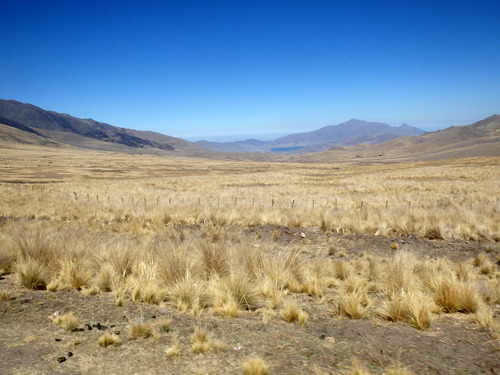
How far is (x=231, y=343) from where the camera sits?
415 centimetres

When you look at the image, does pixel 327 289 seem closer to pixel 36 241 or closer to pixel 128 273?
pixel 128 273

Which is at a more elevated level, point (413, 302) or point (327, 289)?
point (413, 302)

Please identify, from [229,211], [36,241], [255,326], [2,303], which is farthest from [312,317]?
[229,211]

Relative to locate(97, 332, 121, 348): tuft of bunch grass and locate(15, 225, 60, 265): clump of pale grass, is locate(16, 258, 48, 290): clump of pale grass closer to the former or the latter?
locate(15, 225, 60, 265): clump of pale grass

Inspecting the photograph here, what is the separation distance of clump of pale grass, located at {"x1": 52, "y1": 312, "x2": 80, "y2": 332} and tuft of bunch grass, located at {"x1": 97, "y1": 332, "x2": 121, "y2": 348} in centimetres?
70

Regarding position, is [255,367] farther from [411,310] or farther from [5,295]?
[5,295]

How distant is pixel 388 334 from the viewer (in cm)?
438

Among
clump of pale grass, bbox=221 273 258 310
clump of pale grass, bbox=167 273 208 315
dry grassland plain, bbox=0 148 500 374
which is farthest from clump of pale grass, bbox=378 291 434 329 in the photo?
clump of pale grass, bbox=167 273 208 315

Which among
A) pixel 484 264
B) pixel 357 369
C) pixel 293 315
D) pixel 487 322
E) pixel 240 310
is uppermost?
pixel 357 369

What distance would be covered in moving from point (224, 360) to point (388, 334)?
237 centimetres

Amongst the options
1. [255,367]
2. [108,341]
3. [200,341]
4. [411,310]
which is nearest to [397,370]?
[255,367]

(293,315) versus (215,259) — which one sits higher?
(215,259)

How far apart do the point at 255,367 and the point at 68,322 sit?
2946mm

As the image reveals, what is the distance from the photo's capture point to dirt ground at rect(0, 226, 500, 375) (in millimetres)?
3582
